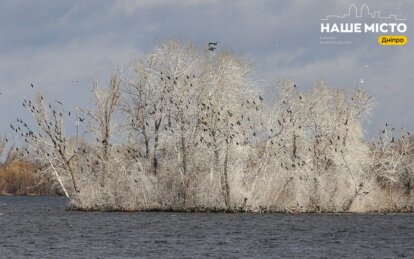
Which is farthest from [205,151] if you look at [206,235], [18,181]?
[18,181]

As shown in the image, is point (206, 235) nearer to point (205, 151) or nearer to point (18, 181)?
point (205, 151)

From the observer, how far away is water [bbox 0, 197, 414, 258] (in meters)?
32.8

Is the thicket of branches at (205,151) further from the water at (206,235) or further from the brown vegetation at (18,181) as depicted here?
the brown vegetation at (18,181)

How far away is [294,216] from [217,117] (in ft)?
30.0

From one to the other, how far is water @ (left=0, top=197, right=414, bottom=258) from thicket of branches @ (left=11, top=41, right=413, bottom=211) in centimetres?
172

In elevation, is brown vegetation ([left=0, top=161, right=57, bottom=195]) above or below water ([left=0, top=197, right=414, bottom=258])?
above

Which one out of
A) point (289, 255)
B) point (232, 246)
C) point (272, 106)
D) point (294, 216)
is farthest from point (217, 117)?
point (289, 255)

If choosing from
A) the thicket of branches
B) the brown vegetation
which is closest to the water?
the thicket of branches

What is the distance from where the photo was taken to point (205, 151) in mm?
55344

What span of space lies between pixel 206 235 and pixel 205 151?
15.4m

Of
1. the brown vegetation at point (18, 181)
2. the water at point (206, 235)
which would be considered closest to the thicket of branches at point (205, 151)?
the water at point (206, 235)

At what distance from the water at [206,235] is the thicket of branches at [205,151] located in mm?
1719

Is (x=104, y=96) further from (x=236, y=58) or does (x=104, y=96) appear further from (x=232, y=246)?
(x=232, y=246)

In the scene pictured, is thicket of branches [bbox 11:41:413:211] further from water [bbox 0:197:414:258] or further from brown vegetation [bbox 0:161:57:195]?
brown vegetation [bbox 0:161:57:195]
